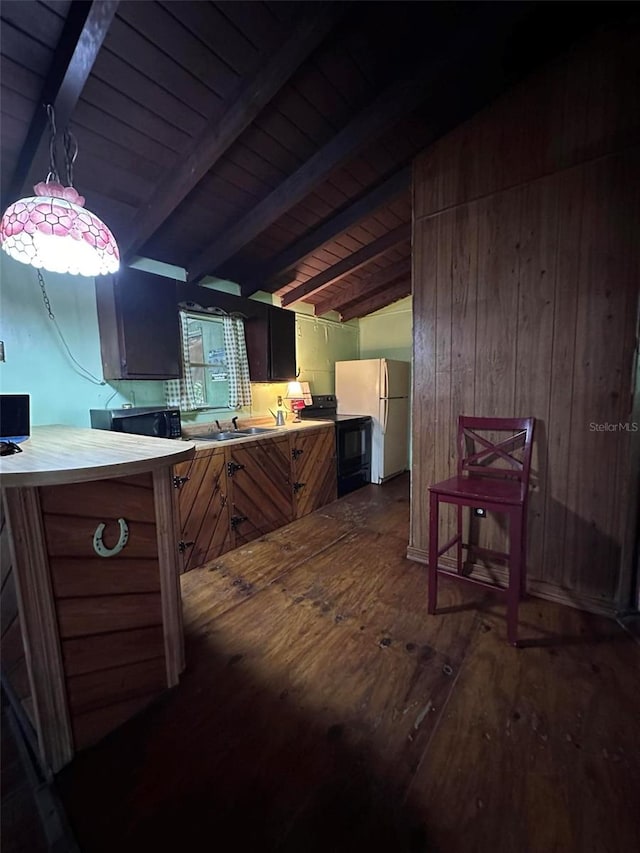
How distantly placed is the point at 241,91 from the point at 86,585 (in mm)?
2298

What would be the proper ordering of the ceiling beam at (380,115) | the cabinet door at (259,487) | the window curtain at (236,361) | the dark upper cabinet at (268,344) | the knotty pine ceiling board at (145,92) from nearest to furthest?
1. the knotty pine ceiling board at (145,92)
2. the ceiling beam at (380,115)
3. the cabinet door at (259,487)
4. the window curtain at (236,361)
5. the dark upper cabinet at (268,344)

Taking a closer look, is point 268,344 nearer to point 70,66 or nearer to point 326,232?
point 326,232

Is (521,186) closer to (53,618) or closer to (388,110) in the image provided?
(388,110)

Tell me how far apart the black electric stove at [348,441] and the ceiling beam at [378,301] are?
1.35 meters

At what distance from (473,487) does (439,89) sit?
84.2 inches

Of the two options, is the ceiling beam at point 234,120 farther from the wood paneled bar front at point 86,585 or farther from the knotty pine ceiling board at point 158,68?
the wood paneled bar front at point 86,585

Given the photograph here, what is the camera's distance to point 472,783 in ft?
3.41

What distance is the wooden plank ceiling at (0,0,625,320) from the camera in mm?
1382

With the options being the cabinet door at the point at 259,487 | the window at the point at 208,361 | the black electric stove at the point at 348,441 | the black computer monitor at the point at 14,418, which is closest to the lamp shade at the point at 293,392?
the black electric stove at the point at 348,441

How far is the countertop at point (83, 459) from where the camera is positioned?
37.2 inches

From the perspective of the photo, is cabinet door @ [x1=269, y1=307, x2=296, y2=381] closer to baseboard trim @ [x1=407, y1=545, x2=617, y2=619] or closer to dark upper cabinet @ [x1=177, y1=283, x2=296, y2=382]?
dark upper cabinet @ [x1=177, y1=283, x2=296, y2=382]

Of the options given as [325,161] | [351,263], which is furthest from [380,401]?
[325,161]

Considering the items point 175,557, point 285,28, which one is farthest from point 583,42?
point 175,557

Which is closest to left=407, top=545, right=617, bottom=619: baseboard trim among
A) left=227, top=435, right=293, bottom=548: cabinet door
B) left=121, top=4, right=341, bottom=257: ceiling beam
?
left=227, top=435, right=293, bottom=548: cabinet door
